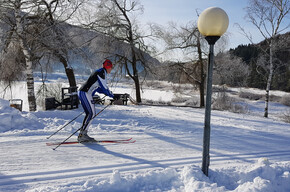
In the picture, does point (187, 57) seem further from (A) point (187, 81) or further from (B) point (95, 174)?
(B) point (95, 174)

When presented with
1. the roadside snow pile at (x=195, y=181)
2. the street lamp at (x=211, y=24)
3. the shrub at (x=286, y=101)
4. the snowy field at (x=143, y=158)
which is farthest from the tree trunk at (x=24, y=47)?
the shrub at (x=286, y=101)

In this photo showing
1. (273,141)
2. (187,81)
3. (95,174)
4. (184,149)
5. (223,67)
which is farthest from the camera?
(187,81)

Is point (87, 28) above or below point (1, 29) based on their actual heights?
above

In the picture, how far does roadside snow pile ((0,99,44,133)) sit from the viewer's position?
558 centimetres

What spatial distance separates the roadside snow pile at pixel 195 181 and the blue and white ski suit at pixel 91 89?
200 centimetres

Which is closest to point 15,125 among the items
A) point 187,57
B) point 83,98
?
point 83,98

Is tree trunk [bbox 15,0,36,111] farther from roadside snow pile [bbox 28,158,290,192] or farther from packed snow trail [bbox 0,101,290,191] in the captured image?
roadside snow pile [bbox 28,158,290,192]

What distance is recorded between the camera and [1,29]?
341 inches

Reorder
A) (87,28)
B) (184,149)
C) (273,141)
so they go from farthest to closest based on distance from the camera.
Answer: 1. (87,28)
2. (273,141)
3. (184,149)

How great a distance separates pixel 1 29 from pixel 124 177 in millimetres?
9081

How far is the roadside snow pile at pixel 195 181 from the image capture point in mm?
2691

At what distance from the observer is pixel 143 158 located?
12.9 ft

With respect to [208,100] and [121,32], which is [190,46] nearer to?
[121,32]

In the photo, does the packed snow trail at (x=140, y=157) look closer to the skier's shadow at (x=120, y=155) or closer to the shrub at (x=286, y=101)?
the skier's shadow at (x=120, y=155)
